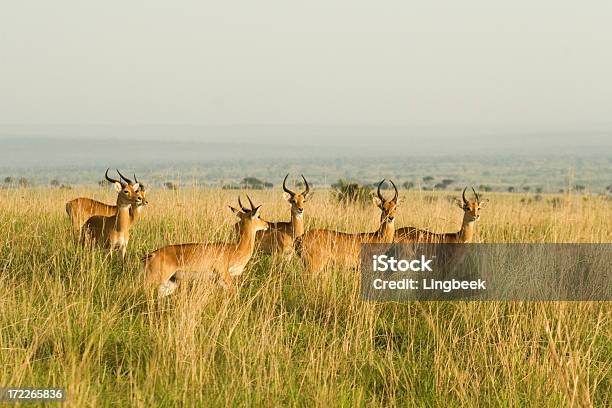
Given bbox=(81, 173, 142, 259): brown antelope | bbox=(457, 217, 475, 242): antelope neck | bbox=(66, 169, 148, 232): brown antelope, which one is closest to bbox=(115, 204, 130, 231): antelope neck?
bbox=(81, 173, 142, 259): brown antelope

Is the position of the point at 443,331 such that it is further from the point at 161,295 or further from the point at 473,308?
the point at 161,295

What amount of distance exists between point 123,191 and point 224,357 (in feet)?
19.9

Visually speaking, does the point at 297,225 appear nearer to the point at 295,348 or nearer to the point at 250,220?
the point at 250,220

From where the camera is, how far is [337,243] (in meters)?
9.55

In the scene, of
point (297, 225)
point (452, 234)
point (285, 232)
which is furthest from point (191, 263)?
point (452, 234)

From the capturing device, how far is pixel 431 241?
9.80 meters

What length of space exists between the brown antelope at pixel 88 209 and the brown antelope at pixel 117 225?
11 centimetres

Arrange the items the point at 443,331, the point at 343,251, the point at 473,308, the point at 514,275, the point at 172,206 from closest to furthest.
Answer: the point at 443,331 → the point at 473,308 → the point at 514,275 → the point at 343,251 → the point at 172,206

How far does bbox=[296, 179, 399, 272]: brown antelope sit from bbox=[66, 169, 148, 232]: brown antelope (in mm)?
2870

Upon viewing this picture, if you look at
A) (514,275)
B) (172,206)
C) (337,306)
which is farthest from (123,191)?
(514,275)

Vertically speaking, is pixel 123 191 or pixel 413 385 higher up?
pixel 123 191

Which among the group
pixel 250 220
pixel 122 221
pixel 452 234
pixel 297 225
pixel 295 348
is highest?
pixel 250 220

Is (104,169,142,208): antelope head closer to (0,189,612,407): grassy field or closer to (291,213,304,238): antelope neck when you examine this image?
(291,213,304,238): antelope neck

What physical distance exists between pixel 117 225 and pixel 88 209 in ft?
9.97
